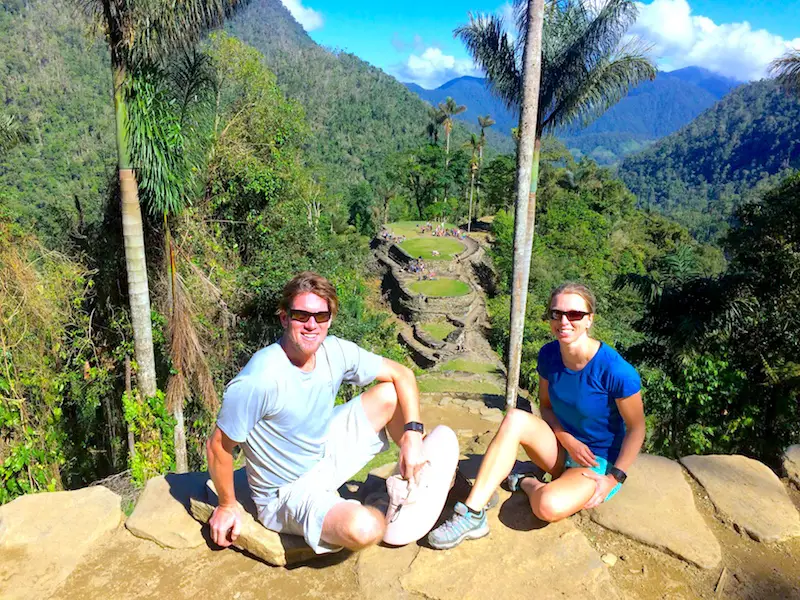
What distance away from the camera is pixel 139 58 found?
5109mm

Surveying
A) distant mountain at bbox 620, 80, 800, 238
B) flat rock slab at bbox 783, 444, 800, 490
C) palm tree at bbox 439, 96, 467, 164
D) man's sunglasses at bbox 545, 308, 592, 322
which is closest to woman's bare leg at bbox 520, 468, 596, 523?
man's sunglasses at bbox 545, 308, 592, 322

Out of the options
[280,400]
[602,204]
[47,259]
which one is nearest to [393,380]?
[280,400]

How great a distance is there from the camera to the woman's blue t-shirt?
244 cm

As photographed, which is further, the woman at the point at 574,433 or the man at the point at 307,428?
the woman at the point at 574,433

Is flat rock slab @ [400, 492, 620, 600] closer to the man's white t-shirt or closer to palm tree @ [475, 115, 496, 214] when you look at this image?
the man's white t-shirt

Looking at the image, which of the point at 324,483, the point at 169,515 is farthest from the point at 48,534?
the point at 324,483

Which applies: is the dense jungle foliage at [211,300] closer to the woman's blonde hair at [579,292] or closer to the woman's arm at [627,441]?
the woman's blonde hair at [579,292]

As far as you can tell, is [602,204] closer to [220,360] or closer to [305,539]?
[220,360]

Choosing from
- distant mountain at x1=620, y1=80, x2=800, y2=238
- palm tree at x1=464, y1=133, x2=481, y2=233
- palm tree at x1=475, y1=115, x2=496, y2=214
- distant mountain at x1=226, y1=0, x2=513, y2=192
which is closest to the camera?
palm tree at x1=475, y1=115, x2=496, y2=214

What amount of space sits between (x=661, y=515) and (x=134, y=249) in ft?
17.0

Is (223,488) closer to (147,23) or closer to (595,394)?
(595,394)

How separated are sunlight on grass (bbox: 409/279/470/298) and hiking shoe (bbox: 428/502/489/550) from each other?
20.9m

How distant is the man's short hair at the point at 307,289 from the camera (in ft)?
7.46

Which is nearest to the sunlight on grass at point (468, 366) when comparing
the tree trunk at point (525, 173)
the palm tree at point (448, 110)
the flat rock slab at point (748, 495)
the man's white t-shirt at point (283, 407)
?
the tree trunk at point (525, 173)
